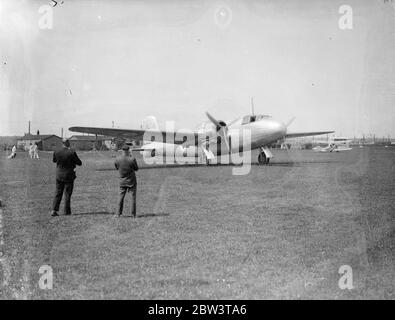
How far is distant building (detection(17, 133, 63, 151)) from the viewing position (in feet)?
307

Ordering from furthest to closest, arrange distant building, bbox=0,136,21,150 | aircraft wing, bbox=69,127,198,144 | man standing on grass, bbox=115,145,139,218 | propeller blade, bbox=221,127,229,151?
1. distant building, bbox=0,136,21,150
2. propeller blade, bbox=221,127,229,151
3. aircraft wing, bbox=69,127,198,144
4. man standing on grass, bbox=115,145,139,218

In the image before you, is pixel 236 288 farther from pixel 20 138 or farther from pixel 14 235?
pixel 20 138

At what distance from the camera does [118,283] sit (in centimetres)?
459

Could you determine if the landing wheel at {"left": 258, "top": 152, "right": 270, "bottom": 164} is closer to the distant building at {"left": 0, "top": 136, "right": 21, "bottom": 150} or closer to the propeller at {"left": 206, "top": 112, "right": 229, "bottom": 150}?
the propeller at {"left": 206, "top": 112, "right": 229, "bottom": 150}

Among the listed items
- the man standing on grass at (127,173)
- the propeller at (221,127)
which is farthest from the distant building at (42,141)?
the man standing on grass at (127,173)

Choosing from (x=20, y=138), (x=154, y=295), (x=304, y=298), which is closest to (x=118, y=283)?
(x=154, y=295)

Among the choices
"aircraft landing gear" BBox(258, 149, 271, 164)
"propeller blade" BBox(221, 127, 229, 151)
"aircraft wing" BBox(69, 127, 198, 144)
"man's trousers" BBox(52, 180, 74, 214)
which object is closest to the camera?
"man's trousers" BBox(52, 180, 74, 214)

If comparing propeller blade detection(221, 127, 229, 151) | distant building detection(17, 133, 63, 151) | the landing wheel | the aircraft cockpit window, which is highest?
distant building detection(17, 133, 63, 151)

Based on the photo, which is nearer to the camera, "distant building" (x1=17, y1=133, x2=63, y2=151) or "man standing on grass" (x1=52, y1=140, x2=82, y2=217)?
"man standing on grass" (x1=52, y1=140, x2=82, y2=217)

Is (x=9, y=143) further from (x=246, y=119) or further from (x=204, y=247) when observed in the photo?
(x=204, y=247)

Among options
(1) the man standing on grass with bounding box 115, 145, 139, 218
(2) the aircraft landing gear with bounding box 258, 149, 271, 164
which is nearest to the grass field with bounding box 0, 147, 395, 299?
(1) the man standing on grass with bounding box 115, 145, 139, 218

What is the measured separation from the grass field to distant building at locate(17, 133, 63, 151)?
8881cm

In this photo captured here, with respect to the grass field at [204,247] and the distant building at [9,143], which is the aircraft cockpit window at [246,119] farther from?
the distant building at [9,143]
